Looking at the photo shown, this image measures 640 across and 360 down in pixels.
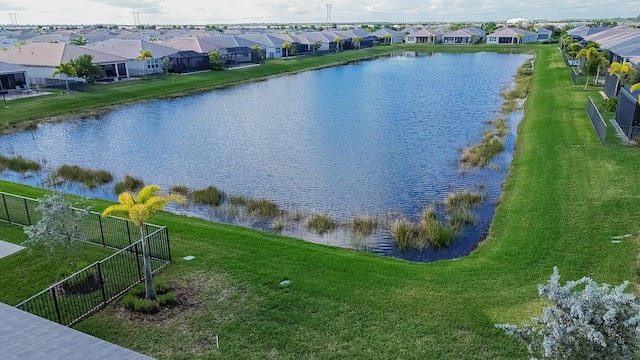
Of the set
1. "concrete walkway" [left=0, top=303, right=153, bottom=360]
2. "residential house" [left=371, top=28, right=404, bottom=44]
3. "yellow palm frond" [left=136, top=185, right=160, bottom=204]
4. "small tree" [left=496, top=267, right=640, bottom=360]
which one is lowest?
"concrete walkway" [left=0, top=303, right=153, bottom=360]

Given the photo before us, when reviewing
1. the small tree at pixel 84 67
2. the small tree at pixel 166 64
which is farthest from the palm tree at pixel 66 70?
the small tree at pixel 166 64

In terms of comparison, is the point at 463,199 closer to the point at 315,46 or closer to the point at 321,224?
the point at 321,224

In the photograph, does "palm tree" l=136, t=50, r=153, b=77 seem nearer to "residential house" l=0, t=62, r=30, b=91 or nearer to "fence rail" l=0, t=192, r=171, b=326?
"residential house" l=0, t=62, r=30, b=91

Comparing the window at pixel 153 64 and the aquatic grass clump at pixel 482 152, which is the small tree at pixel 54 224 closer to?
the aquatic grass clump at pixel 482 152

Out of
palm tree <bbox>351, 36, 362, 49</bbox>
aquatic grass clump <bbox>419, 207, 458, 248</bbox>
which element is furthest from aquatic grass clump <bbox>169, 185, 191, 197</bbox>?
palm tree <bbox>351, 36, 362, 49</bbox>

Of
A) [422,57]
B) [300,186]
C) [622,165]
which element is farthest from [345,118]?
[422,57]

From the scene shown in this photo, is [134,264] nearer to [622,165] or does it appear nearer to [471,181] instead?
[471,181]
